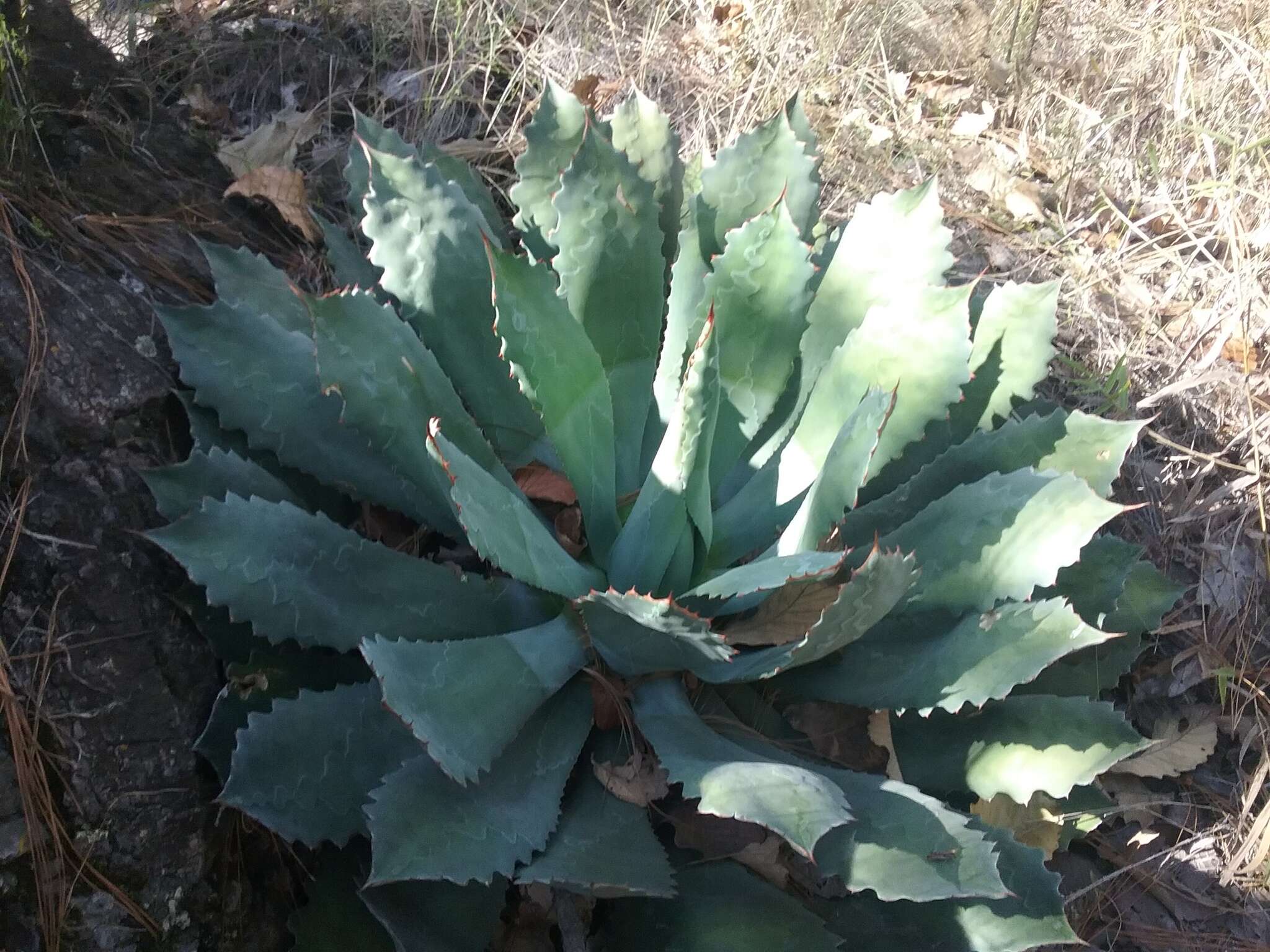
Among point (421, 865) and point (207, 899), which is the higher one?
Result: point (421, 865)

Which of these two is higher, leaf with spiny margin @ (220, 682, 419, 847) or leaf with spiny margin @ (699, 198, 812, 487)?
leaf with spiny margin @ (699, 198, 812, 487)

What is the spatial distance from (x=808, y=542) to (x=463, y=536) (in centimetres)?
56

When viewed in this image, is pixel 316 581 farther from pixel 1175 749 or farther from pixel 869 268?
pixel 1175 749

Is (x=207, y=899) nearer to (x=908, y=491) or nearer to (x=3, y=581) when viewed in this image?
(x=3, y=581)

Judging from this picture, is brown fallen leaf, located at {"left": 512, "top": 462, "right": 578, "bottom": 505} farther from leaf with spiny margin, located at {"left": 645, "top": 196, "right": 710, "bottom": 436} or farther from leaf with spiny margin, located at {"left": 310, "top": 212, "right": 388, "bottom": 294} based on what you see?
leaf with spiny margin, located at {"left": 310, "top": 212, "right": 388, "bottom": 294}

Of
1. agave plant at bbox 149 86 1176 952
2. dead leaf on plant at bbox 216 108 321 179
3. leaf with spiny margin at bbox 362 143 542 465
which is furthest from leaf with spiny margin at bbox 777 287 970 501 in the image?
dead leaf on plant at bbox 216 108 321 179

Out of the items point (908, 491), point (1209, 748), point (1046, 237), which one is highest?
point (1046, 237)

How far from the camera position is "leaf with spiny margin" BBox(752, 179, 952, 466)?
147cm

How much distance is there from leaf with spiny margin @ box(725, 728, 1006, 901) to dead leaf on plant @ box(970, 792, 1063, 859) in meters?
0.30

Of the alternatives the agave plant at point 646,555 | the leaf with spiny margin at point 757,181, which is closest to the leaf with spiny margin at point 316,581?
the agave plant at point 646,555

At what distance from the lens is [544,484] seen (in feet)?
5.25

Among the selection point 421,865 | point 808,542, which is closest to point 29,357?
point 421,865

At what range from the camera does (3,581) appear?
3.81 feet

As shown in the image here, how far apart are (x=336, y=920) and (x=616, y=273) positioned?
41.3 inches
